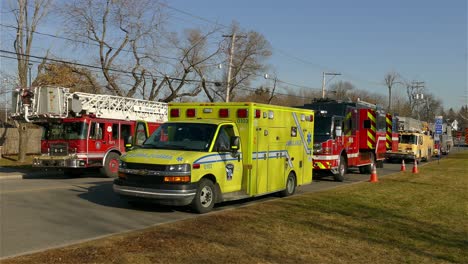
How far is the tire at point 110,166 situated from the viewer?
61.5 feet

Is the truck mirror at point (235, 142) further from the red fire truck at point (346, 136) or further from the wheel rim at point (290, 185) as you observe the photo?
the red fire truck at point (346, 136)

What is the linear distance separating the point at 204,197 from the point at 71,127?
10028 millimetres

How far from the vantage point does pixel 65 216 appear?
940cm

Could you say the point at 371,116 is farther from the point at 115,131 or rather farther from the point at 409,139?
the point at 409,139

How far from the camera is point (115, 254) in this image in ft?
20.3

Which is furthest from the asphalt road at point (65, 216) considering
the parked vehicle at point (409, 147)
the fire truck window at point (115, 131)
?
the parked vehicle at point (409, 147)

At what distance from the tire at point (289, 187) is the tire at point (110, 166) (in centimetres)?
849

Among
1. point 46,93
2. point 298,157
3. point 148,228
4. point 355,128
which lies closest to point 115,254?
point 148,228

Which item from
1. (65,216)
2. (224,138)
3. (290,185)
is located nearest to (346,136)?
(290,185)

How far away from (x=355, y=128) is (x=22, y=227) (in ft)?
49.4

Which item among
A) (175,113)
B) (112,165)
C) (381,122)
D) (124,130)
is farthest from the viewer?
(381,122)

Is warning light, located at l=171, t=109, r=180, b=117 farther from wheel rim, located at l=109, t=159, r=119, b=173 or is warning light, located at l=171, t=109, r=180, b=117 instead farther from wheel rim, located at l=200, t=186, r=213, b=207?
wheel rim, located at l=109, t=159, r=119, b=173

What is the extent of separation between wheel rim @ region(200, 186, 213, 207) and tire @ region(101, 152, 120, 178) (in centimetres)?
963

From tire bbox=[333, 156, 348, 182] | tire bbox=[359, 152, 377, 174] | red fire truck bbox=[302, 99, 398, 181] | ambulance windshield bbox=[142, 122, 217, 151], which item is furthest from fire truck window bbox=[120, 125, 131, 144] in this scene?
tire bbox=[359, 152, 377, 174]
